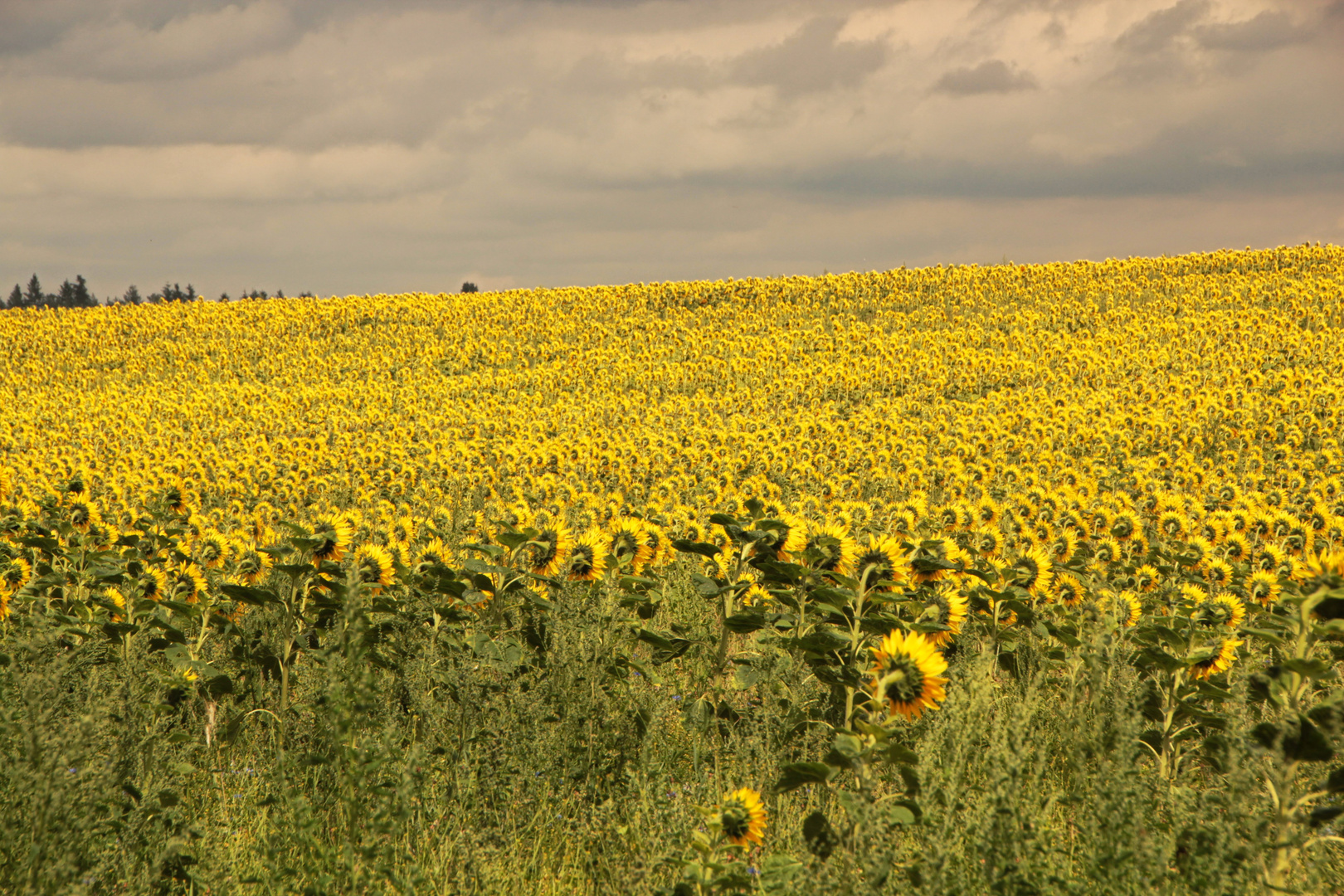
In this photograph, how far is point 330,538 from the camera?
4.27m

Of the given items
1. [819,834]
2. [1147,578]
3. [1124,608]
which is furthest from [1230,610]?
[819,834]

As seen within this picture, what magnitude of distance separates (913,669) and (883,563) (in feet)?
3.04

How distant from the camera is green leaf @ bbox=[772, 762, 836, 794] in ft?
9.27

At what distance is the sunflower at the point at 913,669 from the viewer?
2715 millimetres

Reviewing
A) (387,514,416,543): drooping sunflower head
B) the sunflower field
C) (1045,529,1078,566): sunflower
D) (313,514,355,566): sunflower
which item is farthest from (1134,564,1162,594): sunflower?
(387,514,416,543): drooping sunflower head

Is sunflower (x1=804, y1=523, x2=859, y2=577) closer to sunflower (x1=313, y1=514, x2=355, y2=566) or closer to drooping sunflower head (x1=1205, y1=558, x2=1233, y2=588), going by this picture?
sunflower (x1=313, y1=514, x2=355, y2=566)

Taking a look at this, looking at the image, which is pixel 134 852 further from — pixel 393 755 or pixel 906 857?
pixel 906 857

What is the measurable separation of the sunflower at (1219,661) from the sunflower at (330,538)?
4063 millimetres

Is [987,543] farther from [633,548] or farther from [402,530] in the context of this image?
[402,530]

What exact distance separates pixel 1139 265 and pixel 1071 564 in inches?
1063

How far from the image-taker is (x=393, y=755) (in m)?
3.05

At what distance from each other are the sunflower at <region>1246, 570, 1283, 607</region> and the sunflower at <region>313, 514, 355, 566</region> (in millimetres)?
4905

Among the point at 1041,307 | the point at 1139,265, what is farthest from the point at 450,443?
the point at 1139,265

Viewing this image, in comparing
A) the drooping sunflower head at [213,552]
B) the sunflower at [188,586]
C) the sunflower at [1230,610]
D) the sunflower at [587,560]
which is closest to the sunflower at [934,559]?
the sunflower at [1230,610]
